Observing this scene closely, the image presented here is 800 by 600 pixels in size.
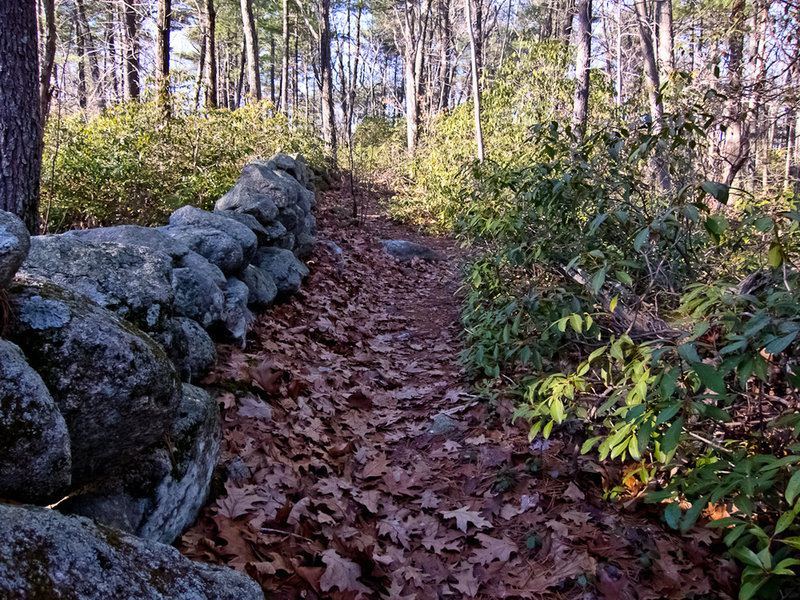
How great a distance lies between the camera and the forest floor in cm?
235

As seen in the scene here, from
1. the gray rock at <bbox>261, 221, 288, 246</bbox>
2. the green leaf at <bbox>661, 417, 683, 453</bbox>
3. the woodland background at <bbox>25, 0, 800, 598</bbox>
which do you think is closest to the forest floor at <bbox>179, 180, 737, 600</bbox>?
the woodland background at <bbox>25, 0, 800, 598</bbox>

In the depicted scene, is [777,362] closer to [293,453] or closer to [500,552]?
[500,552]

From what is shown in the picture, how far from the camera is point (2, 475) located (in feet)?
4.75

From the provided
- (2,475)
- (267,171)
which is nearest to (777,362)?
(2,475)

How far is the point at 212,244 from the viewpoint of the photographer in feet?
14.6

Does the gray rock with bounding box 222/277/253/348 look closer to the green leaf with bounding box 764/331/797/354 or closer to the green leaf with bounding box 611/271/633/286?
the green leaf with bounding box 611/271/633/286

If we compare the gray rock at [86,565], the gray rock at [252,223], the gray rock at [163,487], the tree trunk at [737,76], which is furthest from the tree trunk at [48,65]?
the tree trunk at [737,76]

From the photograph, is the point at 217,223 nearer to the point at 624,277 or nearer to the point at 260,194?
the point at 260,194

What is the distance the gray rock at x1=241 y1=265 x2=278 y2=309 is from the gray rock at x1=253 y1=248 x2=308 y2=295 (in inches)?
10.0

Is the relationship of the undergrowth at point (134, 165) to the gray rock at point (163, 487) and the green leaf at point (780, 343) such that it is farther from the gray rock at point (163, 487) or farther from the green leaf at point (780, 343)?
the green leaf at point (780, 343)

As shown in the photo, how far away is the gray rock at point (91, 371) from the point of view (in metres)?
1.81

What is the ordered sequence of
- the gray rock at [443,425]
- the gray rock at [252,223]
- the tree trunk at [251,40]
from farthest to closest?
the tree trunk at [251,40] < the gray rock at [252,223] < the gray rock at [443,425]

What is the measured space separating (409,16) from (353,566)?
2080 cm

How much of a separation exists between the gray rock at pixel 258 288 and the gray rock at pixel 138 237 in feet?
2.88
